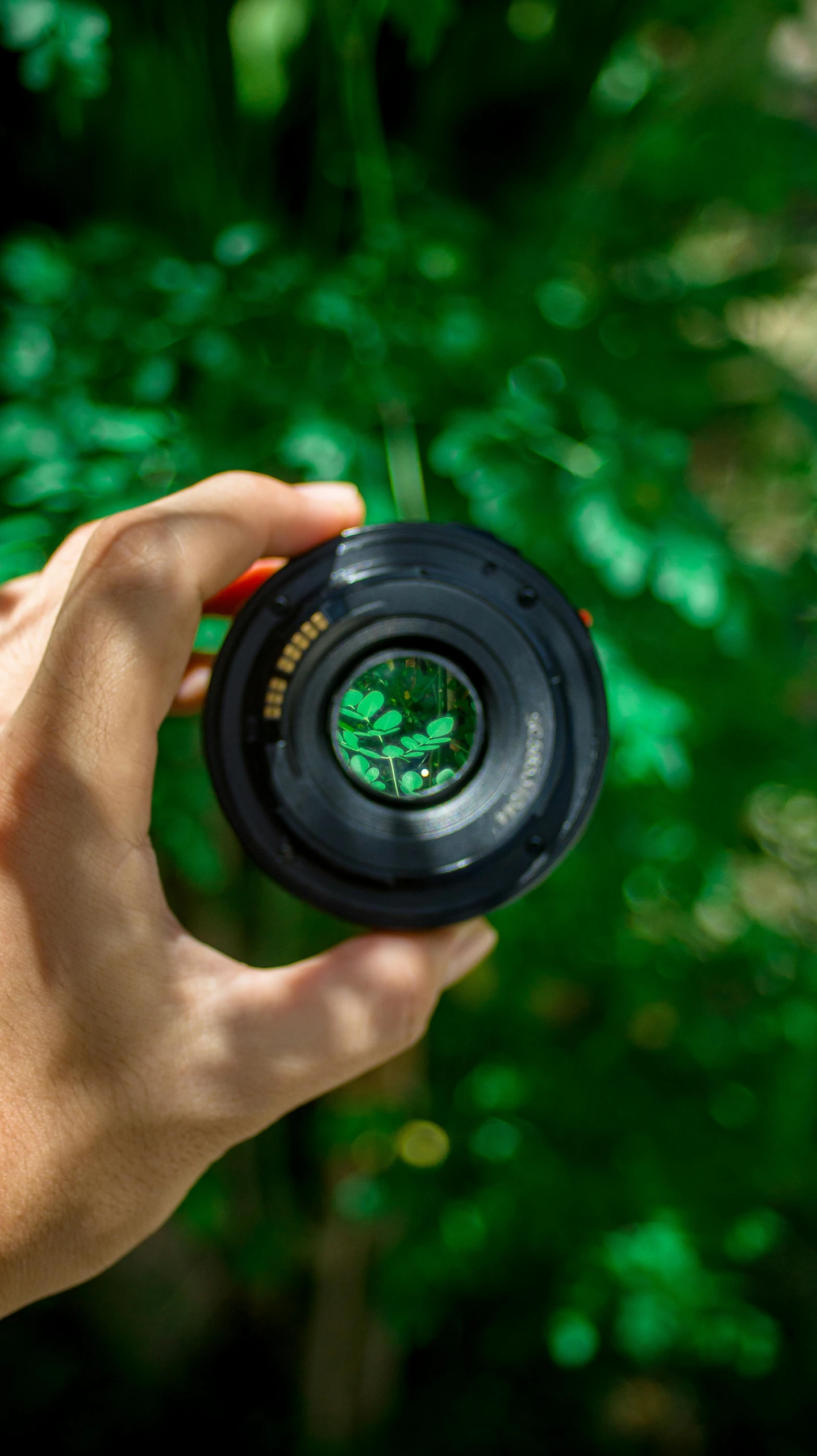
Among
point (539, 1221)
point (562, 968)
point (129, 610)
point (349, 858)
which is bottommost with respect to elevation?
point (539, 1221)

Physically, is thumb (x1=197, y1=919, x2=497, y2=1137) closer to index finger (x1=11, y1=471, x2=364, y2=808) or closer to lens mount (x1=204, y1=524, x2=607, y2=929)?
lens mount (x1=204, y1=524, x2=607, y2=929)

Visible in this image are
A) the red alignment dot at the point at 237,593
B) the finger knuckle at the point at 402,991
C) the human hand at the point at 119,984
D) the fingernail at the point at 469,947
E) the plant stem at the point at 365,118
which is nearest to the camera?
the human hand at the point at 119,984

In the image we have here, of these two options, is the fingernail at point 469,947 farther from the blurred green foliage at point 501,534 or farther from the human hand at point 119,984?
the blurred green foliage at point 501,534

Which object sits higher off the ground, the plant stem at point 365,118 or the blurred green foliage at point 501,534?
the plant stem at point 365,118

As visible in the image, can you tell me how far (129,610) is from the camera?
987 mm

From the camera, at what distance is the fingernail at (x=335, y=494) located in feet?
4.05

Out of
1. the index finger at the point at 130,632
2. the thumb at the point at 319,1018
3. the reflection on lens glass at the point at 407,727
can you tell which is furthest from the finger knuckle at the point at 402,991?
the index finger at the point at 130,632

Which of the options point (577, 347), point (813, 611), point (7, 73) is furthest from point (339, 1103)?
point (7, 73)

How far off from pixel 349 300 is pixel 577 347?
368mm

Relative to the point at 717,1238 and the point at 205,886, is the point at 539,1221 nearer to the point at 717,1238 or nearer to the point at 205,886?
the point at 717,1238

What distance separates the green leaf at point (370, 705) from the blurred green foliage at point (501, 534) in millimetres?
367

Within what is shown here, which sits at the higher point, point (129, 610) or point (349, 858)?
point (129, 610)

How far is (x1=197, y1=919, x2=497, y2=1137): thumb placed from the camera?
101 cm

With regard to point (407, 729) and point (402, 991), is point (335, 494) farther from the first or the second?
point (402, 991)
